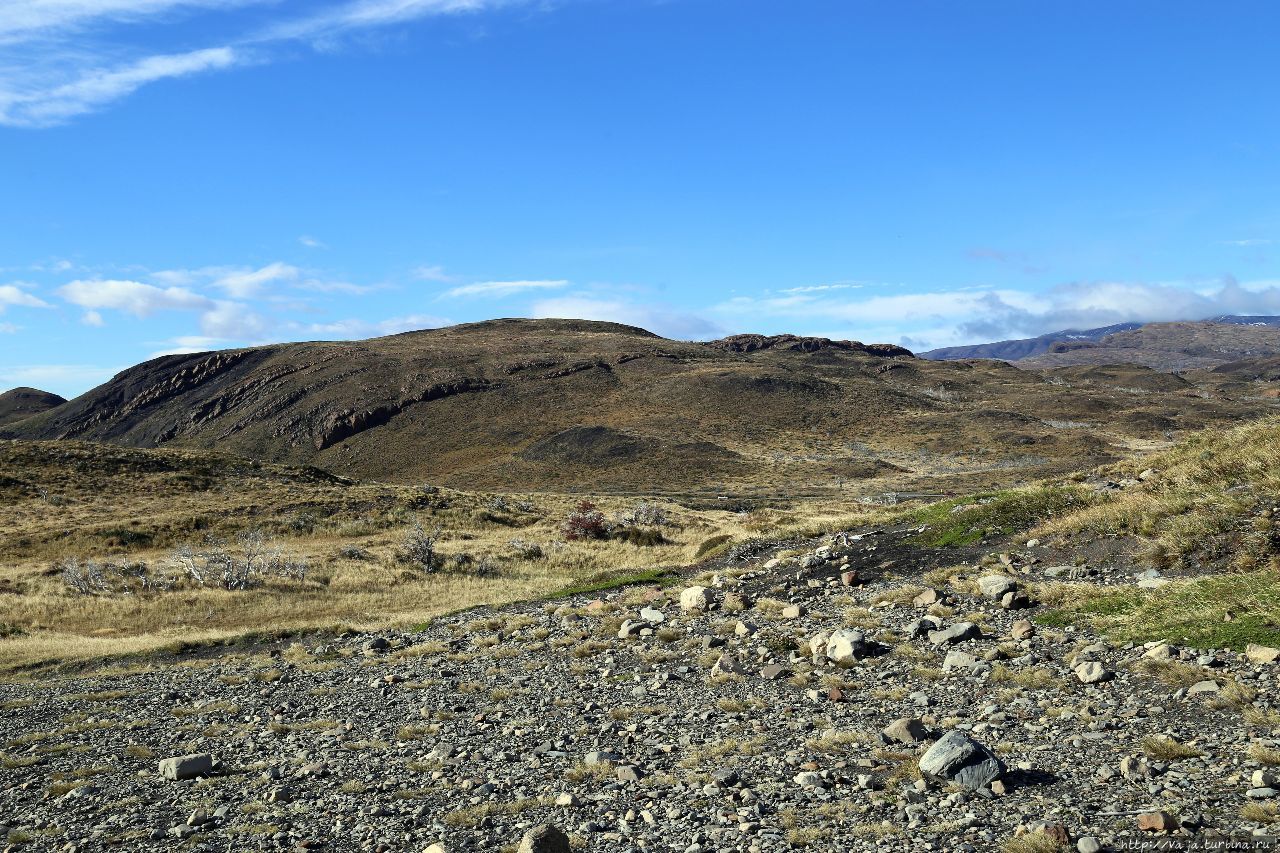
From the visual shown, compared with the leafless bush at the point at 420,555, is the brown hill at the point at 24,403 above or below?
above

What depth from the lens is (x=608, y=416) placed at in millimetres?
122938

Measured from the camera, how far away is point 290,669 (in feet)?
54.1

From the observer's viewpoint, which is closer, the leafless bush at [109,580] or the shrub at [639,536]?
the leafless bush at [109,580]

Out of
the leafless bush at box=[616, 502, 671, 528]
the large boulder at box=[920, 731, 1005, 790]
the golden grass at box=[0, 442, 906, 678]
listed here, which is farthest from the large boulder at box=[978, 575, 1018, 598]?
the leafless bush at box=[616, 502, 671, 528]

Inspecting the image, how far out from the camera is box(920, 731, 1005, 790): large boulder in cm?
727

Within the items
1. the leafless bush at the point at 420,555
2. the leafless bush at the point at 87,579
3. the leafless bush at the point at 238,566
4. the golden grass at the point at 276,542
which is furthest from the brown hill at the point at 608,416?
the leafless bush at the point at 87,579

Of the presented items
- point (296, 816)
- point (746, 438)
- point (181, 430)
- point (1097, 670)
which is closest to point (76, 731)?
point (296, 816)

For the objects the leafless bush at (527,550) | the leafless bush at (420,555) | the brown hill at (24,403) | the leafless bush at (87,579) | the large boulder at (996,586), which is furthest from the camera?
the brown hill at (24,403)

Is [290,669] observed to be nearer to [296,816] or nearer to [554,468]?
[296,816]

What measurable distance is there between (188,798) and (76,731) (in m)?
4.89

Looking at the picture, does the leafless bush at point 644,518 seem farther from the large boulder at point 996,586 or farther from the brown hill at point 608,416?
the large boulder at point 996,586

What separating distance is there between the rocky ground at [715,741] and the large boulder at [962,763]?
0.02m

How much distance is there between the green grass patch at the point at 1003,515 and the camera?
701 inches

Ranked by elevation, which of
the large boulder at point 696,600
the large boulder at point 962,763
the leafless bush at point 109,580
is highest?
the large boulder at point 962,763
